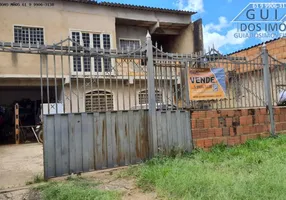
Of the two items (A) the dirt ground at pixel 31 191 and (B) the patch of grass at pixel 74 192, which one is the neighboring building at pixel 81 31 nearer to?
(A) the dirt ground at pixel 31 191

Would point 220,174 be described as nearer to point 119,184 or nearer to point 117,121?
point 119,184

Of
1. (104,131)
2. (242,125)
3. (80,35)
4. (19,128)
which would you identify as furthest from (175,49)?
(104,131)

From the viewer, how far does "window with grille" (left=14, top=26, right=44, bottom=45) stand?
1214 centimetres

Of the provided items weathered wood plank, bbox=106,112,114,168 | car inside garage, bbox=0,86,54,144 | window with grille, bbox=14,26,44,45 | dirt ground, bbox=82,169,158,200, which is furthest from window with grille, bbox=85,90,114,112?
car inside garage, bbox=0,86,54,144

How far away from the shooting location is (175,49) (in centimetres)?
1683

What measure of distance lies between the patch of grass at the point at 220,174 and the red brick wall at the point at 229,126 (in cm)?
31

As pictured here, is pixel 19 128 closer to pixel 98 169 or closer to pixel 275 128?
pixel 98 169

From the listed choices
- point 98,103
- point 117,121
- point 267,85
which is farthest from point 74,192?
point 267,85

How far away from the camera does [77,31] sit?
43.2ft

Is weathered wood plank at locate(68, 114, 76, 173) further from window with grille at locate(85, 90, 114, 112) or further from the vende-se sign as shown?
the vende-se sign

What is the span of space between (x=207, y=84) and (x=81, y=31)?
28.3ft

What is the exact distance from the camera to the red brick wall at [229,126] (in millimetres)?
6074

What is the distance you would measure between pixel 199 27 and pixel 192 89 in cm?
1061

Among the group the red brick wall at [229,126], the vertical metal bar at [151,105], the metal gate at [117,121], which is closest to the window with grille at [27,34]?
the metal gate at [117,121]
